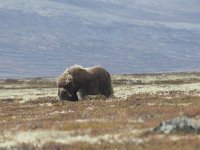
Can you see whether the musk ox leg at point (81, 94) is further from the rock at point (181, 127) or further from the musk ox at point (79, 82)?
the rock at point (181, 127)

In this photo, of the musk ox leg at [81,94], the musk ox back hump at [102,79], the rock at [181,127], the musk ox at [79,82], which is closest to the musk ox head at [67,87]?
the musk ox at [79,82]

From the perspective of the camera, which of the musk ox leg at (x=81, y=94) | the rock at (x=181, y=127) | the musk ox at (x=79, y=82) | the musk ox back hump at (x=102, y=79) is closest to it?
the rock at (x=181, y=127)

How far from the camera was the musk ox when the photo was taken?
46812 mm

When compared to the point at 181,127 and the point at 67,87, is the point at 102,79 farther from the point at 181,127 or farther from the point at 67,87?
the point at 181,127

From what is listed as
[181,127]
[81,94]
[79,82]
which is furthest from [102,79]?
[181,127]

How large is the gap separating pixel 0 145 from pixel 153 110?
11.3 metres

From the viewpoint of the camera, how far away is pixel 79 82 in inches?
1844

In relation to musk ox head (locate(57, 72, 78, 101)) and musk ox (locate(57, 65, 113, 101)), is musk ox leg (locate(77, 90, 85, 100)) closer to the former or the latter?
musk ox (locate(57, 65, 113, 101))

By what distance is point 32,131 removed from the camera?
24.8 meters

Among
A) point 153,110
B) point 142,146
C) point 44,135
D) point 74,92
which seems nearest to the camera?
point 142,146

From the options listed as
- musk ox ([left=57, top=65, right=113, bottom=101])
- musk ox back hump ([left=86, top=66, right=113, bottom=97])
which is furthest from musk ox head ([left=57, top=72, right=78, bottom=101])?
musk ox back hump ([left=86, top=66, right=113, bottom=97])

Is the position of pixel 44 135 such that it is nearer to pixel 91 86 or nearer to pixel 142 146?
pixel 142 146

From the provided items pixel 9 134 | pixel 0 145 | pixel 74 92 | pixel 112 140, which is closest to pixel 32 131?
pixel 9 134

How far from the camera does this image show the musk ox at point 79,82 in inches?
1843
